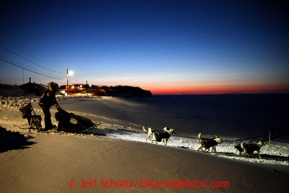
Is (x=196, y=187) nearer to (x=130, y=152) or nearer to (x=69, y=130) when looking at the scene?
(x=130, y=152)

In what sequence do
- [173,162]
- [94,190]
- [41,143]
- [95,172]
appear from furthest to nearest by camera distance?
1. [41,143]
2. [173,162]
3. [95,172]
4. [94,190]

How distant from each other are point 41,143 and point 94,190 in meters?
3.82

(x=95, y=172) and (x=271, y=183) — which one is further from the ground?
(x=95, y=172)

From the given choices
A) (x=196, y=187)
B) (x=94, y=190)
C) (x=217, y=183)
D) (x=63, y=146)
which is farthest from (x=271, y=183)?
(x=63, y=146)

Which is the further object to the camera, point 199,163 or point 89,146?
point 89,146

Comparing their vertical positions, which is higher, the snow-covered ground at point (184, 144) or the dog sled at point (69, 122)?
the dog sled at point (69, 122)

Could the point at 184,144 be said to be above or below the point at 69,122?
below

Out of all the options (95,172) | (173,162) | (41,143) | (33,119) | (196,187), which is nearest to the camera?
(196,187)

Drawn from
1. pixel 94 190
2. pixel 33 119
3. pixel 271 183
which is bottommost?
pixel 271 183

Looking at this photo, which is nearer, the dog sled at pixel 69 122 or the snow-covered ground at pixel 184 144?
the snow-covered ground at pixel 184 144

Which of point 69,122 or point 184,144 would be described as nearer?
point 69,122

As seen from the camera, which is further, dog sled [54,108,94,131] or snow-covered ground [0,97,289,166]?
dog sled [54,108,94,131]

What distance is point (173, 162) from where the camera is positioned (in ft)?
16.5

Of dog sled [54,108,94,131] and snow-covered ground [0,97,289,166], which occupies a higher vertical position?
dog sled [54,108,94,131]
